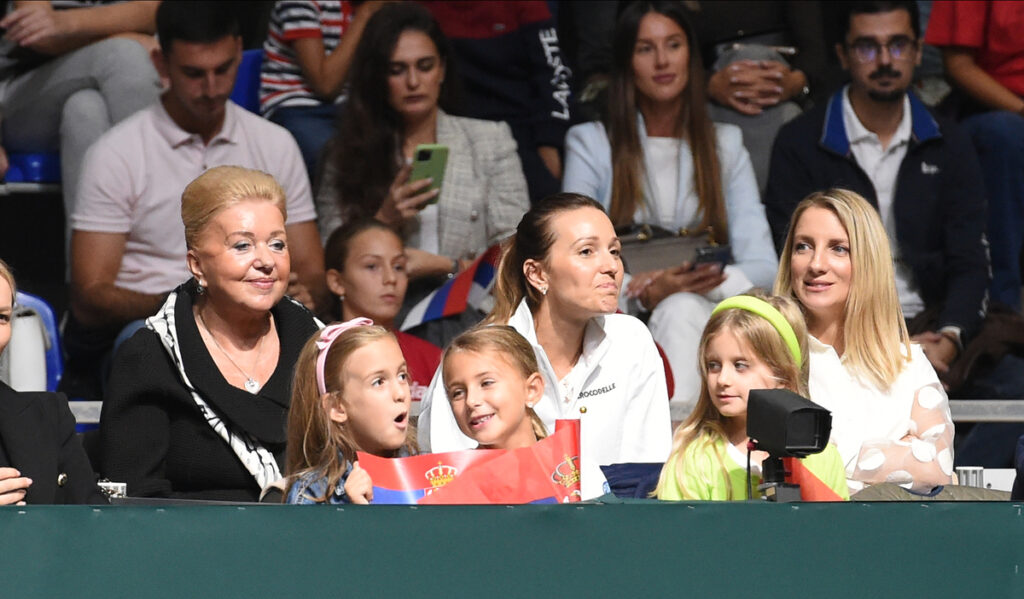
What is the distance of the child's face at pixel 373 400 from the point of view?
2.95 m

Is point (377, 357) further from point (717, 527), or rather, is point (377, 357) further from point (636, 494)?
point (717, 527)

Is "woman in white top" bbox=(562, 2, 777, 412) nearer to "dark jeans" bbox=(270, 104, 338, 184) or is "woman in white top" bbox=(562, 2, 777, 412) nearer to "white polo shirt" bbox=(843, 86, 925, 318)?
Answer: "white polo shirt" bbox=(843, 86, 925, 318)

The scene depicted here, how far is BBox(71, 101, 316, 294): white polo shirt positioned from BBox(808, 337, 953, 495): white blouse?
2.06m

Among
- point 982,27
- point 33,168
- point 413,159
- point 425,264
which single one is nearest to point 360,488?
point 425,264

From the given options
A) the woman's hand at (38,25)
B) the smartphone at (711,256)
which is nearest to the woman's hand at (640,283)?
the smartphone at (711,256)

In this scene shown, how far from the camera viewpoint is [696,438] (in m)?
3.09

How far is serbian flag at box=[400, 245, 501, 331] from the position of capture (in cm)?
463

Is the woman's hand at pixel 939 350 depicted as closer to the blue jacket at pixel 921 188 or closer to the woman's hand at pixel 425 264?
the blue jacket at pixel 921 188

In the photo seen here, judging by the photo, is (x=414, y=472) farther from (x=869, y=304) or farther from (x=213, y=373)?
(x=869, y=304)

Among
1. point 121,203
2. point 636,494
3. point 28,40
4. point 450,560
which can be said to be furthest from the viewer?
point 28,40

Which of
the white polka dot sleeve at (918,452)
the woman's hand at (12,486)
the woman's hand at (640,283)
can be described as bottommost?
the white polka dot sleeve at (918,452)

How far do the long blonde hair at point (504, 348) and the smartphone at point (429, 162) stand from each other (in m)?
1.69

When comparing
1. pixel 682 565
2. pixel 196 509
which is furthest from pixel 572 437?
pixel 196 509

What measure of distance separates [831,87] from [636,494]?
2985 mm
